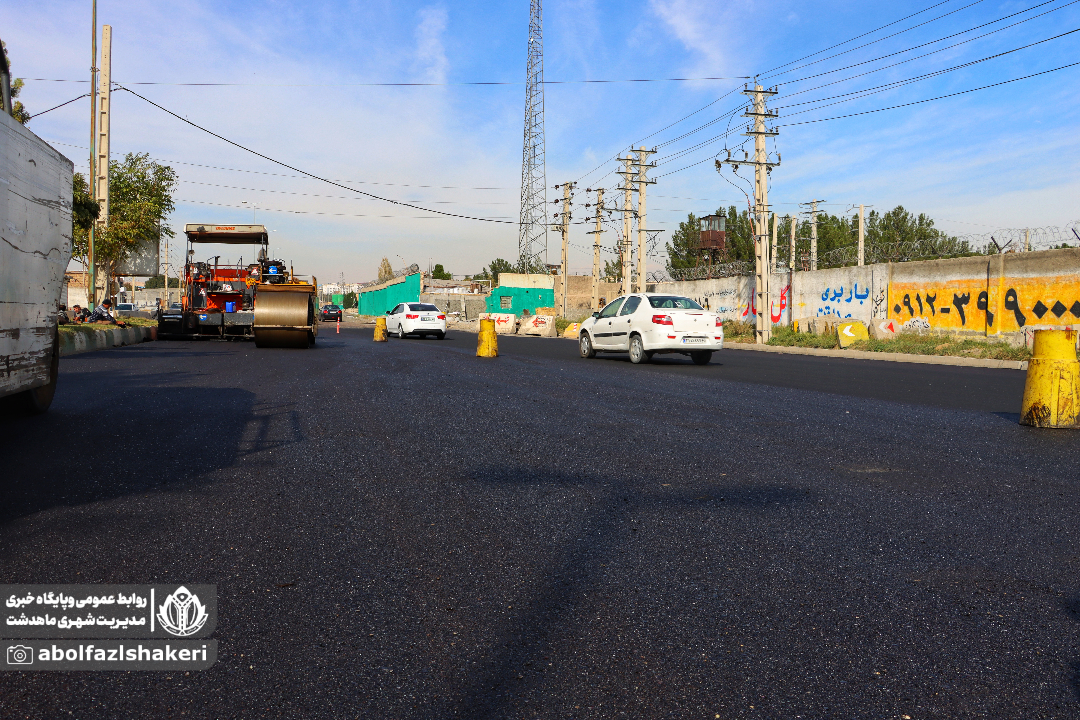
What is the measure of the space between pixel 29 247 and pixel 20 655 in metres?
4.58

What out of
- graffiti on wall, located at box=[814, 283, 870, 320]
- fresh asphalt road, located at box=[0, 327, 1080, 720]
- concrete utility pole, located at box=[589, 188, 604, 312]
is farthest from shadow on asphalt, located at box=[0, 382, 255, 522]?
concrete utility pole, located at box=[589, 188, 604, 312]

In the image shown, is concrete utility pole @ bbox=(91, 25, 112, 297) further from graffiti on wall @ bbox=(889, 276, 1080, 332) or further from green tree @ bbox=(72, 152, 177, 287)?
graffiti on wall @ bbox=(889, 276, 1080, 332)

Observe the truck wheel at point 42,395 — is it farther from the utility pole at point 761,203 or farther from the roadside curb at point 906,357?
the utility pole at point 761,203

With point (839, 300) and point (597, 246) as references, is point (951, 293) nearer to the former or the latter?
point (839, 300)

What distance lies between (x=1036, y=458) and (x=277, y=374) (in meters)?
10.9

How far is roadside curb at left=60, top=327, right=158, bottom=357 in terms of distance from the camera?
62.4 feet

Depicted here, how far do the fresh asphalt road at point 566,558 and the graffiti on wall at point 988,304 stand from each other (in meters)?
18.8

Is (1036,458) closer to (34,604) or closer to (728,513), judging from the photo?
(728,513)

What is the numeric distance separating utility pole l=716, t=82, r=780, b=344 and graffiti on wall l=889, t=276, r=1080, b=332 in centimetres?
465

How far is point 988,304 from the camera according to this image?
26.6 m

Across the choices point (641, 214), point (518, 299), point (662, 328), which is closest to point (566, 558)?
point (662, 328)

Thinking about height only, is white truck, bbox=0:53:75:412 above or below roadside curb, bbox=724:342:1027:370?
above

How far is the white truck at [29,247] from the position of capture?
596 centimetres

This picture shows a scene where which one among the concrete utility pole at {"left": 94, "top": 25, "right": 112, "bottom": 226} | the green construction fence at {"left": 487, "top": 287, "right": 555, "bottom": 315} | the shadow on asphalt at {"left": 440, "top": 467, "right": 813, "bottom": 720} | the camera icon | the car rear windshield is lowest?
the camera icon
